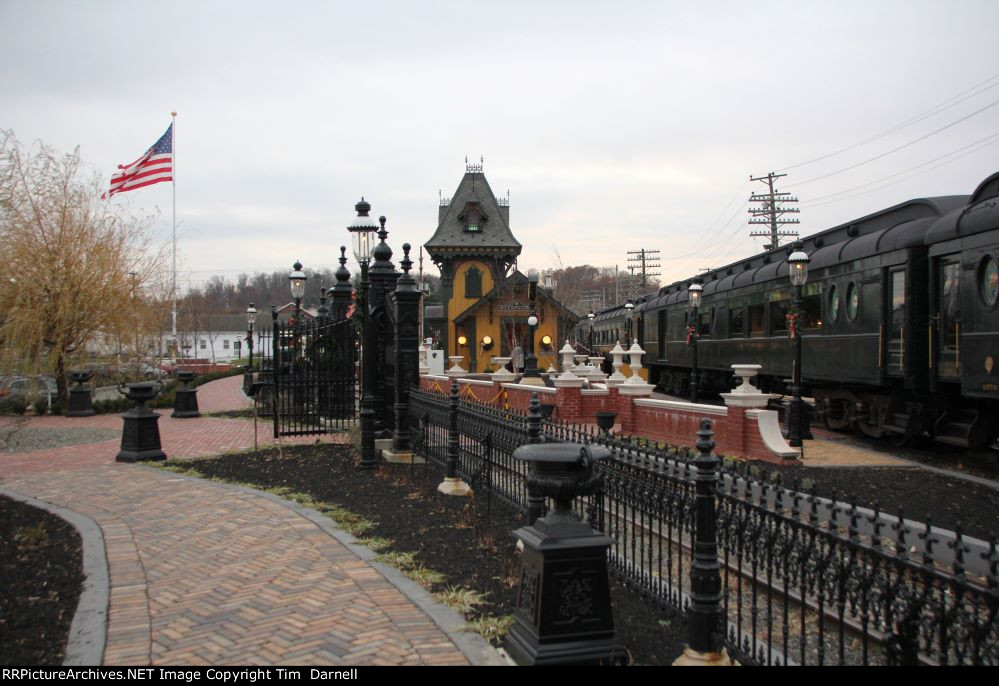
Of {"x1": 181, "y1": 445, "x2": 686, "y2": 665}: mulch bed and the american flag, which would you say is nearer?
{"x1": 181, "y1": 445, "x2": 686, "y2": 665}: mulch bed

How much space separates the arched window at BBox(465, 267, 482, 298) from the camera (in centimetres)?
4603

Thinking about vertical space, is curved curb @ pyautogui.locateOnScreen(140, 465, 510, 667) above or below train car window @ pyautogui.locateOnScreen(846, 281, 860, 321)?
below

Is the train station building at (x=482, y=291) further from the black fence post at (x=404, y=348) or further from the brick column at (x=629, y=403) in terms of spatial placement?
the black fence post at (x=404, y=348)

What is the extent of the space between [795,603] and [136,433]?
35.8 ft

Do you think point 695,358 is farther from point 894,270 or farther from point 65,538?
point 65,538

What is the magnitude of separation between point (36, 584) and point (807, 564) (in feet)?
Result: 18.6

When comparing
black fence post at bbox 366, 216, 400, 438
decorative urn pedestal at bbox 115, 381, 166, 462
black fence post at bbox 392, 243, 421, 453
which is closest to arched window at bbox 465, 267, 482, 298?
black fence post at bbox 366, 216, 400, 438

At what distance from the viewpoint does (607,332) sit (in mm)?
39375

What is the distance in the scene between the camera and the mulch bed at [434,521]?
502 centimetres

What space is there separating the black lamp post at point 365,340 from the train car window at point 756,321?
35.8 ft

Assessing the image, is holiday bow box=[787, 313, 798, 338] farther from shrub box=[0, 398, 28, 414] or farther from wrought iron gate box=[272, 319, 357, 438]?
shrub box=[0, 398, 28, 414]

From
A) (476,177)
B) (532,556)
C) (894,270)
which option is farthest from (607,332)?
(532,556)

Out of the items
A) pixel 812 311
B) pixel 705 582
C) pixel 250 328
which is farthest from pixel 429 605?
pixel 250 328

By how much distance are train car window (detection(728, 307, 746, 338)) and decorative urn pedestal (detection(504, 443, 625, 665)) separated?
1674cm
